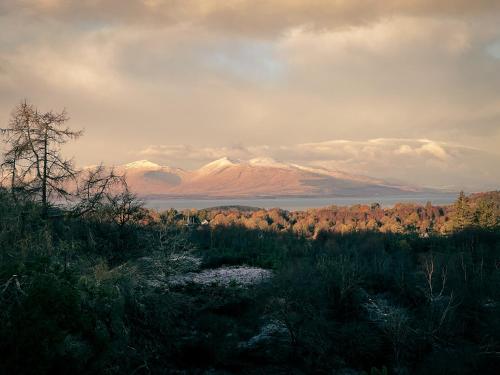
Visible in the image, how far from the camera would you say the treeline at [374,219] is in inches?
2810

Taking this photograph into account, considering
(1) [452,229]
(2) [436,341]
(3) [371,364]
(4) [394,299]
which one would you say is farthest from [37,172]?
(1) [452,229]

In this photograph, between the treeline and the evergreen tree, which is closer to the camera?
the evergreen tree

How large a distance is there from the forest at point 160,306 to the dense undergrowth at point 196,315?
0.16 feet

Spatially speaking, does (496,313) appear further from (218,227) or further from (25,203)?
(218,227)

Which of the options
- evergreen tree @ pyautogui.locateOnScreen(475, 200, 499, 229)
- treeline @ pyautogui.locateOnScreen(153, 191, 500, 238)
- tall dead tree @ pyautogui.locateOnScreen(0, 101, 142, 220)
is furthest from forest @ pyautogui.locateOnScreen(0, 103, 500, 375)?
treeline @ pyautogui.locateOnScreen(153, 191, 500, 238)

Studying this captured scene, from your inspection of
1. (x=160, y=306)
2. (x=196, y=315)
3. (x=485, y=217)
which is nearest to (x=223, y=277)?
(x=196, y=315)

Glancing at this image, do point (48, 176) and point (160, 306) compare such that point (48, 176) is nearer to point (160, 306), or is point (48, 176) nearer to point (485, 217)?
point (160, 306)

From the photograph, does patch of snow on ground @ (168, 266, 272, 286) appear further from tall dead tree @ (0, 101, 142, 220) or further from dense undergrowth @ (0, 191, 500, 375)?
tall dead tree @ (0, 101, 142, 220)

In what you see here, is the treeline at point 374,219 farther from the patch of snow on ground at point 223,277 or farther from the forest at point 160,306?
the forest at point 160,306

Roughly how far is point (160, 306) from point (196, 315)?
8373mm

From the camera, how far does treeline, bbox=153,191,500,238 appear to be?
71375 mm

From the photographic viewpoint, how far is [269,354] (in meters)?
22.5

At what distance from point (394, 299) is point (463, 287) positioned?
13.9 feet

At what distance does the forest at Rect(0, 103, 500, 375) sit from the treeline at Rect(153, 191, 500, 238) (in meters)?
35.5
